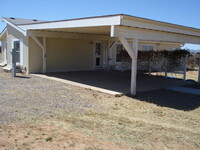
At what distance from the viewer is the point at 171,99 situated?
27.0 ft

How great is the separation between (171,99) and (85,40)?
891 cm

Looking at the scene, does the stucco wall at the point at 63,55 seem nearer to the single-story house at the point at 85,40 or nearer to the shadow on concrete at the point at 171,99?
the single-story house at the point at 85,40

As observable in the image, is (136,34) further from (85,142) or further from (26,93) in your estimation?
(85,142)

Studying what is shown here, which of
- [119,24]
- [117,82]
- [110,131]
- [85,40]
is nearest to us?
[110,131]

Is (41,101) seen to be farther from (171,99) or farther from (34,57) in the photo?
(34,57)

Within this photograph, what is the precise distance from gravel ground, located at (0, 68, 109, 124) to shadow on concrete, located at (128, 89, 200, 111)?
69.4 inches

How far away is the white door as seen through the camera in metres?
16.4

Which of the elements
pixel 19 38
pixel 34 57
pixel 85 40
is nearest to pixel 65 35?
pixel 85 40

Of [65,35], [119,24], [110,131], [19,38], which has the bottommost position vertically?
[110,131]

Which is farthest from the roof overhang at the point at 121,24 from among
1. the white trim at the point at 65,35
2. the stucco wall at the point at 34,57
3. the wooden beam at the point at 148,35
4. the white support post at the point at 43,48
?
the stucco wall at the point at 34,57

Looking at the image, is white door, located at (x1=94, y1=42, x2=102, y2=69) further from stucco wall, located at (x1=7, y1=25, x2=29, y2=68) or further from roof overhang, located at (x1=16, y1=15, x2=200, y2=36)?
roof overhang, located at (x1=16, y1=15, x2=200, y2=36)

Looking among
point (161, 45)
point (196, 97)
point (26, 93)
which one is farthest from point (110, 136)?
point (161, 45)

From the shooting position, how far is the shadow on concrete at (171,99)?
7.36 m

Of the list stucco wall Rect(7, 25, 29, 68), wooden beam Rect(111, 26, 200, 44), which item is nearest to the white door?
stucco wall Rect(7, 25, 29, 68)
